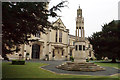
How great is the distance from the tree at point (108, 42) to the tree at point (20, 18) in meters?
25.8

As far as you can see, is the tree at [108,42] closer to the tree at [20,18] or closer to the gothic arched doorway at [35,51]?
the gothic arched doorway at [35,51]

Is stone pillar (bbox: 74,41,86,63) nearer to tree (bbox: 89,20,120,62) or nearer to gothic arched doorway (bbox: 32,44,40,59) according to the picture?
tree (bbox: 89,20,120,62)

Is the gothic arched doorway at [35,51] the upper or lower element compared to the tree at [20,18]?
lower

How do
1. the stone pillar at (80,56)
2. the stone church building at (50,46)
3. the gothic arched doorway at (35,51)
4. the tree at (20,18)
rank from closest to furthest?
the tree at (20,18)
the stone pillar at (80,56)
the stone church building at (50,46)
the gothic arched doorway at (35,51)

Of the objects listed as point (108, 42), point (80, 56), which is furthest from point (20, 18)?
point (108, 42)

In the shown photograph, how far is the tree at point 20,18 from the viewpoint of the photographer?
6.21 m

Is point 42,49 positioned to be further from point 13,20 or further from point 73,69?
point 13,20

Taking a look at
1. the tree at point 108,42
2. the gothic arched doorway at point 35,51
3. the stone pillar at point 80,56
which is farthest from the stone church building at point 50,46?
the stone pillar at point 80,56

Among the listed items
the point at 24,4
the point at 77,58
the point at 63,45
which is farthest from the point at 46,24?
the point at 63,45

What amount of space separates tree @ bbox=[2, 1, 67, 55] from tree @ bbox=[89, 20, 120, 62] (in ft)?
84.7

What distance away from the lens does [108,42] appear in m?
30.1

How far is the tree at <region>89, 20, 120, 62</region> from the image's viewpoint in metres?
29.6

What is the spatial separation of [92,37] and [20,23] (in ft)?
102

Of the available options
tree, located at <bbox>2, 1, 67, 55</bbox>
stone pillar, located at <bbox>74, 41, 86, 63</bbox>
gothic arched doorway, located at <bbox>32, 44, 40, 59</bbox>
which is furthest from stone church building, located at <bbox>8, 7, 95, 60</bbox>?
tree, located at <bbox>2, 1, 67, 55</bbox>
